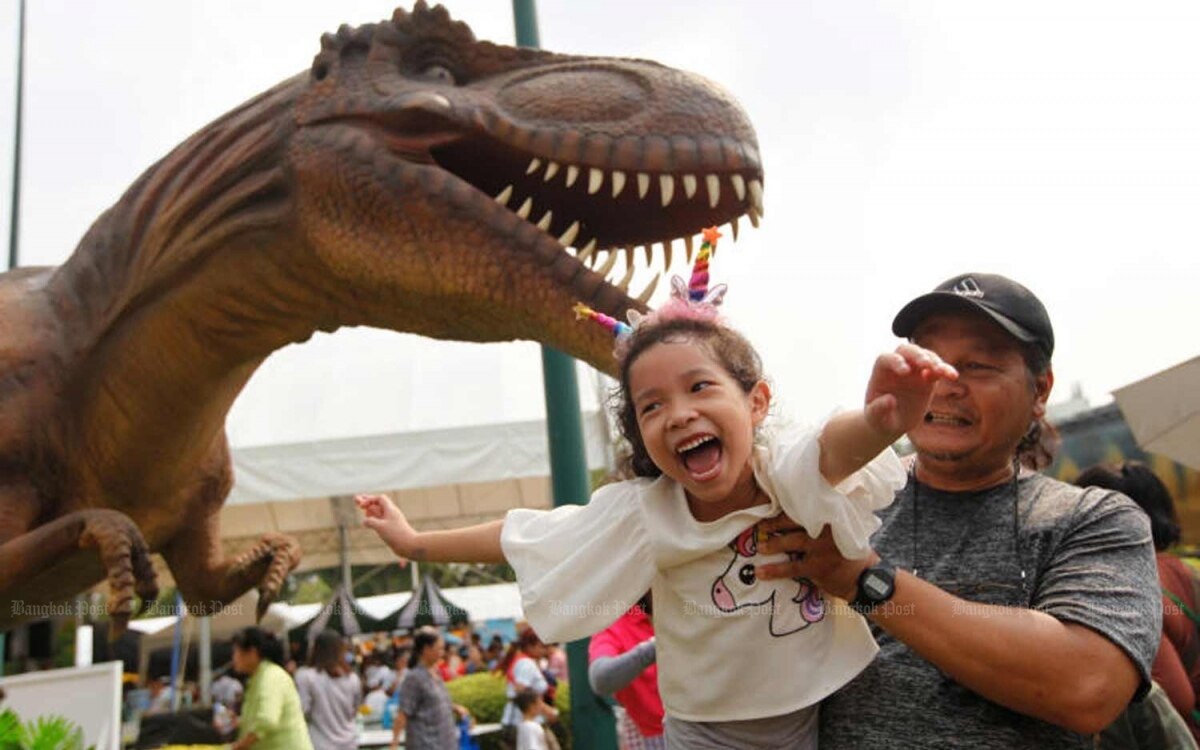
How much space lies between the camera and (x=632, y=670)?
3.55 m

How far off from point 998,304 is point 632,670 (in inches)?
92.6

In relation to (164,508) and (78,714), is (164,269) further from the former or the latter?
(78,714)

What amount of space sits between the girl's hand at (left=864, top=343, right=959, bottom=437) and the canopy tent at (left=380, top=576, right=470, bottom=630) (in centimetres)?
1616

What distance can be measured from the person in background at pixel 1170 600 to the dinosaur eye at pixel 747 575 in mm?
1342

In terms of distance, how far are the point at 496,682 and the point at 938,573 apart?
8820 millimetres

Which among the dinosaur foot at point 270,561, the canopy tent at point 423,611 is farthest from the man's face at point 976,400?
the canopy tent at point 423,611

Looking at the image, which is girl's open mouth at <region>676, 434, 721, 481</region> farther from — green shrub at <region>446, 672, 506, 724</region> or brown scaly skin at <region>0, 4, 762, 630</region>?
green shrub at <region>446, 672, 506, 724</region>

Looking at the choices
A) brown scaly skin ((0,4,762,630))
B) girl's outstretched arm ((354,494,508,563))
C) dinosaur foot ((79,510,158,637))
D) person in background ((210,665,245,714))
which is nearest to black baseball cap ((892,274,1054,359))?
girl's outstretched arm ((354,494,508,563))

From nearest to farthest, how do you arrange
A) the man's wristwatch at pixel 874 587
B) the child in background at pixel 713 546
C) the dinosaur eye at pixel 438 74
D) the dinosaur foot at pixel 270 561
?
the man's wristwatch at pixel 874 587 → the child in background at pixel 713 546 → the dinosaur eye at pixel 438 74 → the dinosaur foot at pixel 270 561

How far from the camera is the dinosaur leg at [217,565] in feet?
12.4

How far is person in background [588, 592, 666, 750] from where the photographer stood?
3541 mm

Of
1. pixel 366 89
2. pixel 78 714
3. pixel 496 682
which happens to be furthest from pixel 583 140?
pixel 496 682

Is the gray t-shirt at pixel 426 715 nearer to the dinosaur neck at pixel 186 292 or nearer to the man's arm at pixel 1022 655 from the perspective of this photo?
the dinosaur neck at pixel 186 292

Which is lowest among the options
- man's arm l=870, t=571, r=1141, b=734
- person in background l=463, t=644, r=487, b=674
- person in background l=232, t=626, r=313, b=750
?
person in background l=463, t=644, r=487, b=674
